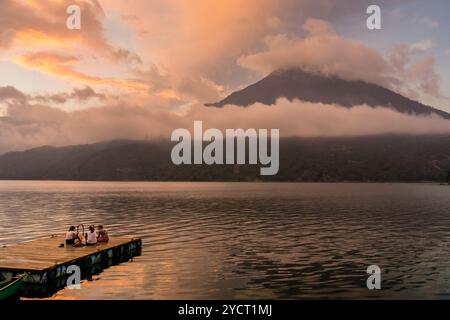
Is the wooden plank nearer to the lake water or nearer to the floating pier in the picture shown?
the floating pier

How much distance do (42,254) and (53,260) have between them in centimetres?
348

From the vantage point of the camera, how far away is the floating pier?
33.7 meters

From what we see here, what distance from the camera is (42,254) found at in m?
40.2

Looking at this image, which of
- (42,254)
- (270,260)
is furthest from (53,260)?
(270,260)

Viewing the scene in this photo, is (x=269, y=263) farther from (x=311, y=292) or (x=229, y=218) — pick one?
(x=229, y=218)

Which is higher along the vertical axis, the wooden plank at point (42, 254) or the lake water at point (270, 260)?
the wooden plank at point (42, 254)

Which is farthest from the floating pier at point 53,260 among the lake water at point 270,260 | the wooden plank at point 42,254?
the lake water at point 270,260

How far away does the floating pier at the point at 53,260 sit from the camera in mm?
33688

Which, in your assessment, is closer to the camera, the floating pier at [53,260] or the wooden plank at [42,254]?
the floating pier at [53,260]

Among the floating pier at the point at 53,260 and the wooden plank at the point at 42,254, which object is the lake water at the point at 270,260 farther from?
the wooden plank at the point at 42,254

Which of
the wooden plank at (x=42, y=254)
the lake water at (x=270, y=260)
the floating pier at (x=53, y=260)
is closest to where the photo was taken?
the floating pier at (x=53, y=260)

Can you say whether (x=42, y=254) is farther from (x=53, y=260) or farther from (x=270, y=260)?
(x=270, y=260)

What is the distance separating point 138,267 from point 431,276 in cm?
2833

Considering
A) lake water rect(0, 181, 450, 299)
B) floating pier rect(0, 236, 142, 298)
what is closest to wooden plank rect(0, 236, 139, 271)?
floating pier rect(0, 236, 142, 298)
